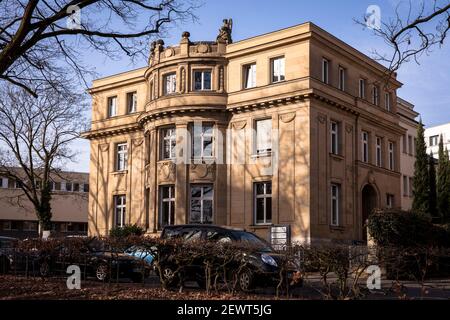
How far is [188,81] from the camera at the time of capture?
36812 millimetres

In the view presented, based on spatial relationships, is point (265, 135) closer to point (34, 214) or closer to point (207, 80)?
point (207, 80)

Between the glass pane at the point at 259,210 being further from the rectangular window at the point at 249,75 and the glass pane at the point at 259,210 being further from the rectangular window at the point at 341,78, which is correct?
the rectangular window at the point at 341,78

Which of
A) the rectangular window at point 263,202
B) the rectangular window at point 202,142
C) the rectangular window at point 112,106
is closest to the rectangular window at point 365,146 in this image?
the rectangular window at point 263,202

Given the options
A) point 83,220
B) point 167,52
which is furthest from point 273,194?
point 83,220

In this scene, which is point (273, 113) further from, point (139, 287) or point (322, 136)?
point (139, 287)

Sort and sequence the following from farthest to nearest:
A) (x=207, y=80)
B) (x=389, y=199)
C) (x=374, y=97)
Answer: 1. (x=389, y=199)
2. (x=374, y=97)
3. (x=207, y=80)

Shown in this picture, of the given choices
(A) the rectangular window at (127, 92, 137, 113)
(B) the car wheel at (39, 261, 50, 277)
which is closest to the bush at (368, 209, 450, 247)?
(B) the car wheel at (39, 261, 50, 277)

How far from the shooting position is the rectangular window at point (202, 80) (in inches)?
1465

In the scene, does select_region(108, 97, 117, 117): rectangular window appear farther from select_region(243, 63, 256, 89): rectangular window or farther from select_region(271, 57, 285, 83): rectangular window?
select_region(271, 57, 285, 83): rectangular window

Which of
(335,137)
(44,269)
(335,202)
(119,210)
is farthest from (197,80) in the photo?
(44,269)

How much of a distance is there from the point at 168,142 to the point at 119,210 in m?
8.80

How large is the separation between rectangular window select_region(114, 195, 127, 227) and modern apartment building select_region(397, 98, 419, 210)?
2171 cm

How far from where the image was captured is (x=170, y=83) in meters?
38.0

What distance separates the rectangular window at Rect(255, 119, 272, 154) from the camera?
35.5 meters
